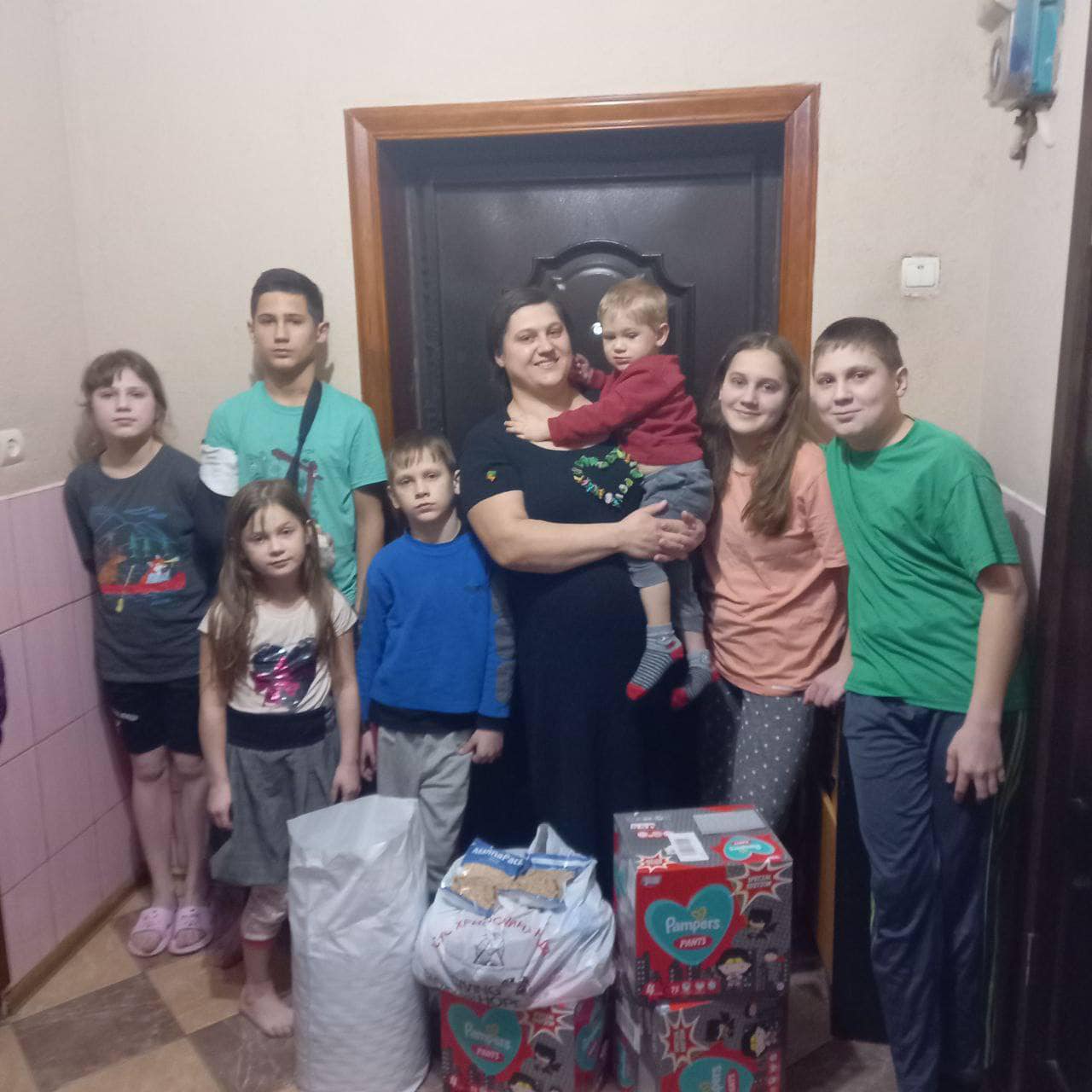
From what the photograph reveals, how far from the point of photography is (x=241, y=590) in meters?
1.90

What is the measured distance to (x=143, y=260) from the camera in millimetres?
2234

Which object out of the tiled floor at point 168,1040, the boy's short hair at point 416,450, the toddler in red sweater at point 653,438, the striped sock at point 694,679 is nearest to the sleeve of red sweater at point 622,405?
the toddler in red sweater at point 653,438

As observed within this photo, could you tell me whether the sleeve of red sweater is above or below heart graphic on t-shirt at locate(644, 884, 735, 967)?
above

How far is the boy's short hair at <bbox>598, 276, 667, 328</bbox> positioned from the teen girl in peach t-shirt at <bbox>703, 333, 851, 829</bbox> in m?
0.17

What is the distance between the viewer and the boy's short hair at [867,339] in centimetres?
158

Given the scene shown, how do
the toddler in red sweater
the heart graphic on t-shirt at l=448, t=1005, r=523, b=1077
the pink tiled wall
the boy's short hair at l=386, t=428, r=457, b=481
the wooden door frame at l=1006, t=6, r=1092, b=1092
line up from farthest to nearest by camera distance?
1. the pink tiled wall
2. the boy's short hair at l=386, t=428, r=457, b=481
3. the toddler in red sweater
4. the heart graphic on t-shirt at l=448, t=1005, r=523, b=1077
5. the wooden door frame at l=1006, t=6, r=1092, b=1092

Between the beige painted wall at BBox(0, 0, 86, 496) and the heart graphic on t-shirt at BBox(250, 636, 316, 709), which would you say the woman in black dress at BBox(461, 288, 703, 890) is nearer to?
the heart graphic on t-shirt at BBox(250, 636, 316, 709)

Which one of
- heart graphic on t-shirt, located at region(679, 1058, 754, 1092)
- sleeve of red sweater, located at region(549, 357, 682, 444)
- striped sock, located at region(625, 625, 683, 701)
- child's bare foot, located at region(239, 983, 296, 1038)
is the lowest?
child's bare foot, located at region(239, 983, 296, 1038)

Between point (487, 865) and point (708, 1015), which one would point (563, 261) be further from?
point (708, 1015)

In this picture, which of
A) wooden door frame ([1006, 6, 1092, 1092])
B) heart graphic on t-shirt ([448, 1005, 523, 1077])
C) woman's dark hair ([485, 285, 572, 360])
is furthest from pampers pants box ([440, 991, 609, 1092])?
woman's dark hair ([485, 285, 572, 360])

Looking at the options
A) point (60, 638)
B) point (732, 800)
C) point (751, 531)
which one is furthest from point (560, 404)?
point (60, 638)

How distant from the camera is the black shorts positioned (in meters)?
2.16

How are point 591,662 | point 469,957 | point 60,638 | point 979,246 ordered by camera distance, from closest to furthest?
point 469,957, point 591,662, point 979,246, point 60,638

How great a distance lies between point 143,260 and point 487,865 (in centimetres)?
155
